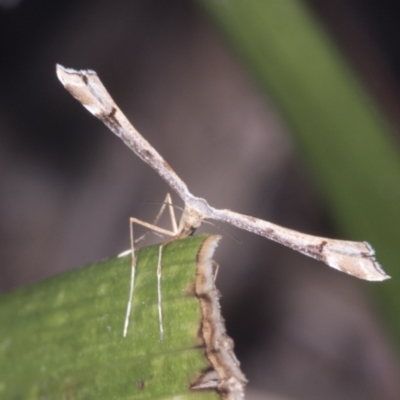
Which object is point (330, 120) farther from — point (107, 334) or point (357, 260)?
point (107, 334)

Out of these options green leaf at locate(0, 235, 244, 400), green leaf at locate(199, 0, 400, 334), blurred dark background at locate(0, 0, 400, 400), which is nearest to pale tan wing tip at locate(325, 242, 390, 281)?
green leaf at locate(199, 0, 400, 334)

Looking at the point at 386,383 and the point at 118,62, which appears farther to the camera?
the point at 118,62

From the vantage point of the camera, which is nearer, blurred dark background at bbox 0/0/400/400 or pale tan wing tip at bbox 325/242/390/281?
pale tan wing tip at bbox 325/242/390/281

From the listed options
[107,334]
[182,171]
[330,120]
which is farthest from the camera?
[182,171]

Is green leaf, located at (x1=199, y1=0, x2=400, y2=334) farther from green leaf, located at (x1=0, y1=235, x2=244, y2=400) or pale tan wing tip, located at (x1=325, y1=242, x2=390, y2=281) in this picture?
green leaf, located at (x1=0, y1=235, x2=244, y2=400)

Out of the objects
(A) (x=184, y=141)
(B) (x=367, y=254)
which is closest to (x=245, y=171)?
(A) (x=184, y=141)

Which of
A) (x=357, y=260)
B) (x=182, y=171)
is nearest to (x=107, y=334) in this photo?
(x=357, y=260)

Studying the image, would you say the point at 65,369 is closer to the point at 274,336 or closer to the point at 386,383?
the point at 274,336
